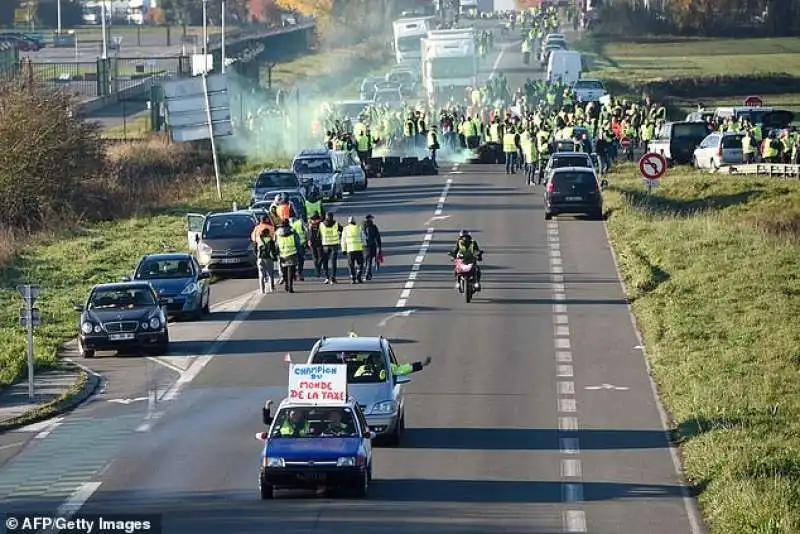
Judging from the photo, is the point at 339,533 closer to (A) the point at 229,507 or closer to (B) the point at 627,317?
(A) the point at 229,507

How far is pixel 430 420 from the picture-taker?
26047mm

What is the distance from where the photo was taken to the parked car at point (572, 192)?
48375 mm

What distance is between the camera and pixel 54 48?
130 meters

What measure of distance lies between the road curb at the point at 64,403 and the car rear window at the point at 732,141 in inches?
1332

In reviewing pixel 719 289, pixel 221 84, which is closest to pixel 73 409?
pixel 719 289

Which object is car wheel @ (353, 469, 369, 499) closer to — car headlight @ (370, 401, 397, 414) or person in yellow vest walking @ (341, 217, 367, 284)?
car headlight @ (370, 401, 397, 414)

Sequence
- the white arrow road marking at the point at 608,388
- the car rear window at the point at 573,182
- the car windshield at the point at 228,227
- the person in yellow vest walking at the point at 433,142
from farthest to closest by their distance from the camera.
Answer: the person in yellow vest walking at the point at 433,142
the car rear window at the point at 573,182
the car windshield at the point at 228,227
the white arrow road marking at the point at 608,388

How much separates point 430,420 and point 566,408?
2115mm

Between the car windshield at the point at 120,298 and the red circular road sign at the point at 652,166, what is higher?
the red circular road sign at the point at 652,166

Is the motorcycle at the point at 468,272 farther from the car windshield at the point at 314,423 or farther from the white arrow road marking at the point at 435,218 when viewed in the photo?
the car windshield at the point at 314,423

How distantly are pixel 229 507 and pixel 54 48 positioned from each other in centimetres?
11358

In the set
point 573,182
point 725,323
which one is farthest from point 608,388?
point 573,182

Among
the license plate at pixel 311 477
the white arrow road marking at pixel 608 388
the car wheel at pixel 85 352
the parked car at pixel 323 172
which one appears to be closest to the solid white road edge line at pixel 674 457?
the white arrow road marking at pixel 608 388

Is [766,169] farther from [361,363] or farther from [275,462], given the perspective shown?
[275,462]
